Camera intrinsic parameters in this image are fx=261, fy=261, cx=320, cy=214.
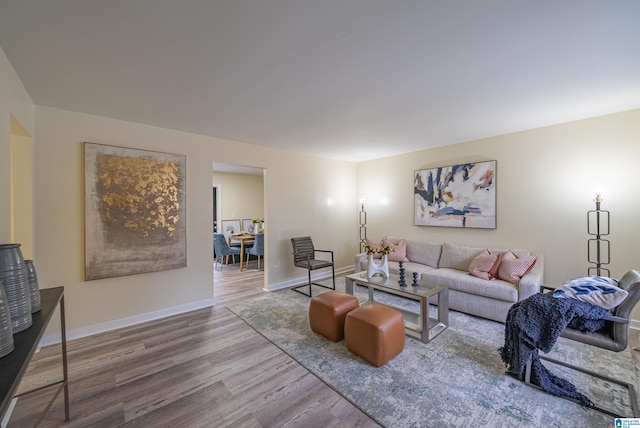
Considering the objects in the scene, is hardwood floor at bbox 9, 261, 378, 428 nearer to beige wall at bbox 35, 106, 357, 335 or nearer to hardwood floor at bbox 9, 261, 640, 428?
hardwood floor at bbox 9, 261, 640, 428

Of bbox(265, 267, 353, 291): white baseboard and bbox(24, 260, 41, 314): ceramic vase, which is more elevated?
bbox(24, 260, 41, 314): ceramic vase

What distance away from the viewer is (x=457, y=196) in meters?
4.38

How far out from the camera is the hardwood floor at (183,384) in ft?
5.90

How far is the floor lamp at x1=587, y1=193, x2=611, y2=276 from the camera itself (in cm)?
312

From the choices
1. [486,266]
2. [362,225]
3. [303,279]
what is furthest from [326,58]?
[362,225]

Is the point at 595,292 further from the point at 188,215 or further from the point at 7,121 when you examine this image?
the point at 7,121

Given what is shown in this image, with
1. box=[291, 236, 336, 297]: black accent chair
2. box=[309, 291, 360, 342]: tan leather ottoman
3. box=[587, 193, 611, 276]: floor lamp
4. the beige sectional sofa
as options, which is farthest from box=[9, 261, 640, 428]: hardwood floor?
box=[291, 236, 336, 297]: black accent chair

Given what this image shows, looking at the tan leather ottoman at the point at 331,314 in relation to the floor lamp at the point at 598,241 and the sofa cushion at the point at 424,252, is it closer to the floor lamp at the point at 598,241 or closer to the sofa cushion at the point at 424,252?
the sofa cushion at the point at 424,252

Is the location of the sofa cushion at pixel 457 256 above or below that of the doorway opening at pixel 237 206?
below

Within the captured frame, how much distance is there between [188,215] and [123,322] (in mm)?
1498

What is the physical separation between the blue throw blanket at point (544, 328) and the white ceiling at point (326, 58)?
1871 millimetres

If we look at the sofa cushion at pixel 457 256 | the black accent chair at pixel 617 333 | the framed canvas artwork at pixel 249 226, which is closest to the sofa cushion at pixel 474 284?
the sofa cushion at pixel 457 256

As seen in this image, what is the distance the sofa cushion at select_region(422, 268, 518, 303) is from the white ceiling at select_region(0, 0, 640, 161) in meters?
2.07

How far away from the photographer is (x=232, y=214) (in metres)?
7.64
